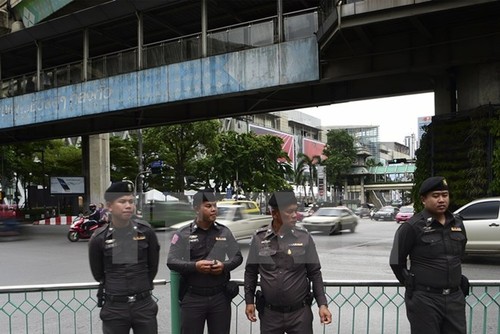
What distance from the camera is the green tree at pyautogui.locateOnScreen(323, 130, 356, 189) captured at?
507 centimetres

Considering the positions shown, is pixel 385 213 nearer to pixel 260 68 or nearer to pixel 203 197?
pixel 203 197

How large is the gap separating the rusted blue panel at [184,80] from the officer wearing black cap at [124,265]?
14355 mm

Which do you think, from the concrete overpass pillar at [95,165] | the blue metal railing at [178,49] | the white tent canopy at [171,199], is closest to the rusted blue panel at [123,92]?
the blue metal railing at [178,49]

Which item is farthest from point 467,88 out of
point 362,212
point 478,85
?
point 362,212

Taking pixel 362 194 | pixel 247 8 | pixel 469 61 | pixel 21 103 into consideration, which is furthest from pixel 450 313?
pixel 21 103

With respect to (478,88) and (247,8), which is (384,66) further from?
(247,8)

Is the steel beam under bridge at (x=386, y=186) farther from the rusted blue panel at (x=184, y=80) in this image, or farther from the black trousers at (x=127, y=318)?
the rusted blue panel at (x=184, y=80)

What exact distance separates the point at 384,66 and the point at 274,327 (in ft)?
42.8

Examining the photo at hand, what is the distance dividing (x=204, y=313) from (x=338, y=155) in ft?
10.5

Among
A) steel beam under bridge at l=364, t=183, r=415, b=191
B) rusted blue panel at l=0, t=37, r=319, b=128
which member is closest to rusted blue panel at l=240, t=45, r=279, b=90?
rusted blue panel at l=0, t=37, r=319, b=128

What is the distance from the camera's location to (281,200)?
363 cm

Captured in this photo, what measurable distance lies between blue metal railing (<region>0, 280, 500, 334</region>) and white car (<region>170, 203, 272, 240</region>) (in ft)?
1.52

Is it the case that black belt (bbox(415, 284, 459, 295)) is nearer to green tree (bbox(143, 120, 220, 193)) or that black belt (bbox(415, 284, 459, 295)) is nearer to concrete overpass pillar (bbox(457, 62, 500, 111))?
concrete overpass pillar (bbox(457, 62, 500, 111))

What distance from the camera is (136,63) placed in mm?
20250
